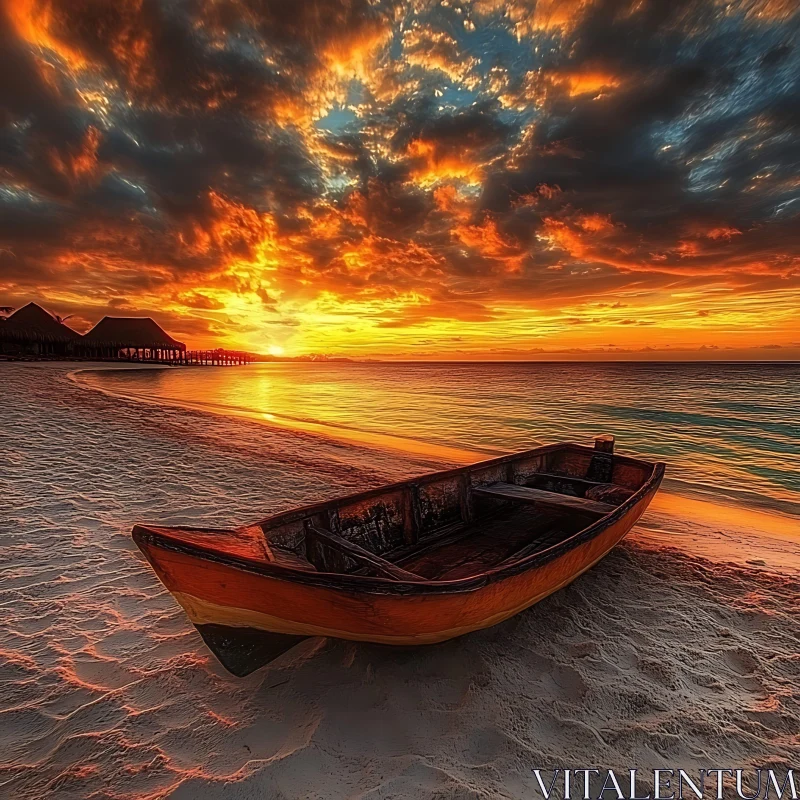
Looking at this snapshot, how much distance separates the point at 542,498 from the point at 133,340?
281 ft

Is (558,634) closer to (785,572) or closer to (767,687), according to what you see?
(767,687)

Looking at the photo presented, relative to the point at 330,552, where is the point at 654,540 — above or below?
below

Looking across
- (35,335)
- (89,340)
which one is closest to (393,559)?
(35,335)

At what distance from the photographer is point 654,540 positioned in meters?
6.54

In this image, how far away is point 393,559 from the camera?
4.62 metres

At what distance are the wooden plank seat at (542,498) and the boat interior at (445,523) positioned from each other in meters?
0.01

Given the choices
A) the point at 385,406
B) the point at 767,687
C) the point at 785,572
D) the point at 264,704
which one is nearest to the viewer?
the point at 264,704

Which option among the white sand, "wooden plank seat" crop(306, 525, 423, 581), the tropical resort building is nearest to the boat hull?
"wooden plank seat" crop(306, 525, 423, 581)

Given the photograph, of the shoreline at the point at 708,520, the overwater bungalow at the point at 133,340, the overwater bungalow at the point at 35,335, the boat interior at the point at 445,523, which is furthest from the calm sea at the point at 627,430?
the overwater bungalow at the point at 133,340

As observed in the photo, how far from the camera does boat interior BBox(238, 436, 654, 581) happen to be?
382cm

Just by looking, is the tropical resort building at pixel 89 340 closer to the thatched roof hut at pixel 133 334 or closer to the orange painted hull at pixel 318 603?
the thatched roof hut at pixel 133 334

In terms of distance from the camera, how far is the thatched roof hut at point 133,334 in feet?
238

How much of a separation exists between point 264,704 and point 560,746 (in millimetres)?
2025

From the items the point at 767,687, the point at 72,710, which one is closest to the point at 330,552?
the point at 72,710
